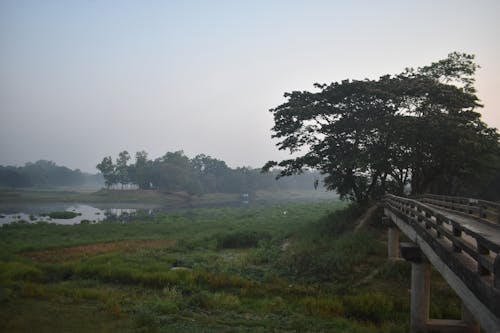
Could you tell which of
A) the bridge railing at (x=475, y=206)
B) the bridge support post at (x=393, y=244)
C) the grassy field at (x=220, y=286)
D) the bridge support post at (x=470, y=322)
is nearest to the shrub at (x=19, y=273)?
the grassy field at (x=220, y=286)

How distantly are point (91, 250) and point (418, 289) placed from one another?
83.7 ft

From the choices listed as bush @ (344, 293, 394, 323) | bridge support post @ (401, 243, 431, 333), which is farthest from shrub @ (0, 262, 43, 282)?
bridge support post @ (401, 243, 431, 333)

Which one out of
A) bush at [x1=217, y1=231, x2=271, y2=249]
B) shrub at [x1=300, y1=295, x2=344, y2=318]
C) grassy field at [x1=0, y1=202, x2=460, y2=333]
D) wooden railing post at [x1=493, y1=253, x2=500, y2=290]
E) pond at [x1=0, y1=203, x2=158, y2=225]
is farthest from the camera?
pond at [x1=0, y1=203, x2=158, y2=225]

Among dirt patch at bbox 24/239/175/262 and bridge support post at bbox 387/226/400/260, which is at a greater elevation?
bridge support post at bbox 387/226/400/260

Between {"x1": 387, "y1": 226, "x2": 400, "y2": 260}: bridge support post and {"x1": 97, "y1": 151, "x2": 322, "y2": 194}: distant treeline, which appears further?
{"x1": 97, "y1": 151, "x2": 322, "y2": 194}: distant treeline

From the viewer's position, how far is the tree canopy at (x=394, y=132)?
26391mm

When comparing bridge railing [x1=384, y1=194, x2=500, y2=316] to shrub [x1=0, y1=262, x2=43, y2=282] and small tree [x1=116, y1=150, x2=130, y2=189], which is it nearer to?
shrub [x1=0, y1=262, x2=43, y2=282]

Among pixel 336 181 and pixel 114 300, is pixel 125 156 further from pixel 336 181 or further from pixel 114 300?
pixel 114 300

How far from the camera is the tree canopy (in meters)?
26.4

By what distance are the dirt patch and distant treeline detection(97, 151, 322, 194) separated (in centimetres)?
8616

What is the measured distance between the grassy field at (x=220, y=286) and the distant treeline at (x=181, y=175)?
293ft

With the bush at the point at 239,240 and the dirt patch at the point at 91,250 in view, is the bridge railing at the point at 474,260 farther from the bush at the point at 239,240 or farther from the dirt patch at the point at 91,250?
the dirt patch at the point at 91,250

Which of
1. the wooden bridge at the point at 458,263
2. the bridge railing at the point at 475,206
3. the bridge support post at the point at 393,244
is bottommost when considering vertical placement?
the bridge support post at the point at 393,244

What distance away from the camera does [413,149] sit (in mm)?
27375
